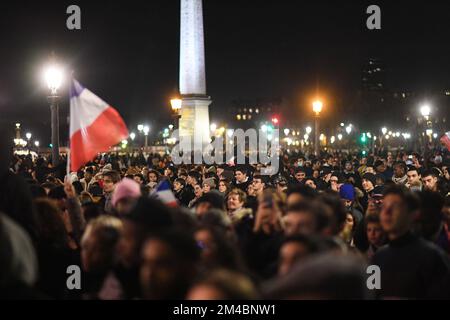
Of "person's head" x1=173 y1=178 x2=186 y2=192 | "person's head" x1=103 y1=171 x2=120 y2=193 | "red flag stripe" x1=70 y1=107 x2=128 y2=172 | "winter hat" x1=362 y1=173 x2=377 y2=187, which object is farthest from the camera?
"person's head" x1=173 y1=178 x2=186 y2=192

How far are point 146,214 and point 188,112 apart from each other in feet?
123

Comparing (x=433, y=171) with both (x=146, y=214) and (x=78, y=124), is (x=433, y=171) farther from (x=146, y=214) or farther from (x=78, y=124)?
(x=146, y=214)

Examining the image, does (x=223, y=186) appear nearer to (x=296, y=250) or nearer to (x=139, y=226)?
(x=139, y=226)

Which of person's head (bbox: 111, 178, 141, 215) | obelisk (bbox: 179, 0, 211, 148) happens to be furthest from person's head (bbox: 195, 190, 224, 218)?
obelisk (bbox: 179, 0, 211, 148)

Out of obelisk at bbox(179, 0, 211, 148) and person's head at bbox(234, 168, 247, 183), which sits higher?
obelisk at bbox(179, 0, 211, 148)

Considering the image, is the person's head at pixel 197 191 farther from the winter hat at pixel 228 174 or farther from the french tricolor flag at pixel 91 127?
the french tricolor flag at pixel 91 127

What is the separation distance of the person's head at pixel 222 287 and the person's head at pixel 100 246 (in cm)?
224

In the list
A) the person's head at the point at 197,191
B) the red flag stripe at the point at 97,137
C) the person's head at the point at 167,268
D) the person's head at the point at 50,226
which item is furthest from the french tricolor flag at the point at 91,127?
the person's head at the point at 167,268

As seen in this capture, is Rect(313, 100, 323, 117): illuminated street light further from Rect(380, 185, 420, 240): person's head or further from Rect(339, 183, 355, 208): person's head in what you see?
Rect(380, 185, 420, 240): person's head

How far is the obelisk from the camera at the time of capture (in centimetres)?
4219

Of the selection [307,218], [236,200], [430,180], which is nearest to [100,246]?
[307,218]

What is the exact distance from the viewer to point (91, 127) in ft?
31.7

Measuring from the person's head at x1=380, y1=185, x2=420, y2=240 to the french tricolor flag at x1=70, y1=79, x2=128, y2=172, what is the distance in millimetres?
4235

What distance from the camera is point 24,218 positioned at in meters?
6.98
